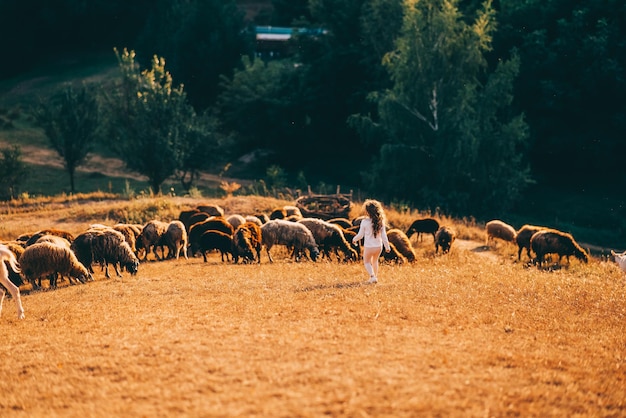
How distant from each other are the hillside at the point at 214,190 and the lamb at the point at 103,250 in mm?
16704

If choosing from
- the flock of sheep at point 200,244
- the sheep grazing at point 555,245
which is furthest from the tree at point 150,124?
the sheep grazing at point 555,245

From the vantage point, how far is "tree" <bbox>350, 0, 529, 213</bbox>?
38.1 metres

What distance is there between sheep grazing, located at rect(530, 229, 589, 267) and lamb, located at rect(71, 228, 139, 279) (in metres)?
12.5

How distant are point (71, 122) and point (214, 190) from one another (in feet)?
33.0

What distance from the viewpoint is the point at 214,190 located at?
142 feet

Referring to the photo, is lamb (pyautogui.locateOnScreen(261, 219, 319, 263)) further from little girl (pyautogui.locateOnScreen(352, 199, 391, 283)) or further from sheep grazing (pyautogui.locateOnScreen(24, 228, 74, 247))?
sheep grazing (pyautogui.locateOnScreen(24, 228, 74, 247))

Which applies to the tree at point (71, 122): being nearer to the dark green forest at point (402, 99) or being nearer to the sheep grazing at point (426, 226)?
the dark green forest at point (402, 99)

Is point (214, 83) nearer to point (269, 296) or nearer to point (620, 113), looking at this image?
point (620, 113)

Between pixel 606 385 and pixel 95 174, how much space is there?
4153cm

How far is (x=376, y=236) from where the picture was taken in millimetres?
14445

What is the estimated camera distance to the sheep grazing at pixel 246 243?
61.8ft

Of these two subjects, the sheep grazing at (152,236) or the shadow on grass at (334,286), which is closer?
the shadow on grass at (334,286)

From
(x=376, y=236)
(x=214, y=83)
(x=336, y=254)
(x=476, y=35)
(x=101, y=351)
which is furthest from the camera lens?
(x=214, y=83)

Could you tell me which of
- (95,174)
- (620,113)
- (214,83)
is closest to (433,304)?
(620,113)
